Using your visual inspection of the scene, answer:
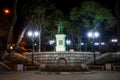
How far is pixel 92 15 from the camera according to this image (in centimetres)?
5712

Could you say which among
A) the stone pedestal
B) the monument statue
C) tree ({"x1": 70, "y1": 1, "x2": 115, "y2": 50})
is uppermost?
tree ({"x1": 70, "y1": 1, "x2": 115, "y2": 50})

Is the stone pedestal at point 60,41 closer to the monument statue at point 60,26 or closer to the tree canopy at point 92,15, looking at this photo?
the monument statue at point 60,26

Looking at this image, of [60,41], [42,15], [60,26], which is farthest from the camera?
[60,26]

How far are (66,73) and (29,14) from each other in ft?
70.5

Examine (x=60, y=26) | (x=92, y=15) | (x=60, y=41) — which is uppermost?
(x=92, y=15)

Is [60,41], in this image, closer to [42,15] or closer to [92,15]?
[42,15]

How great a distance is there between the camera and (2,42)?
2616 inches

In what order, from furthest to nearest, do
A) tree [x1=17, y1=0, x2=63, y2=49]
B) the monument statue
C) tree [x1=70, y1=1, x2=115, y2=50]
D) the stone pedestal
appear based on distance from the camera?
the monument statue < the stone pedestal < tree [x1=70, y1=1, x2=115, y2=50] < tree [x1=17, y1=0, x2=63, y2=49]

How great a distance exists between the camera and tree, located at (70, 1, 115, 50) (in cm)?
5541

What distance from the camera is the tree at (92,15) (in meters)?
55.4

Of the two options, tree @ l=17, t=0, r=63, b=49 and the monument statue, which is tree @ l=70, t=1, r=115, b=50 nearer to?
the monument statue

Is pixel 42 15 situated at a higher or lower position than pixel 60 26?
higher

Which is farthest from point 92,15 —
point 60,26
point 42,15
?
point 42,15

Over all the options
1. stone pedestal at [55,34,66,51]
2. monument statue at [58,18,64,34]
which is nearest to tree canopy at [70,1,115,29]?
monument statue at [58,18,64,34]
